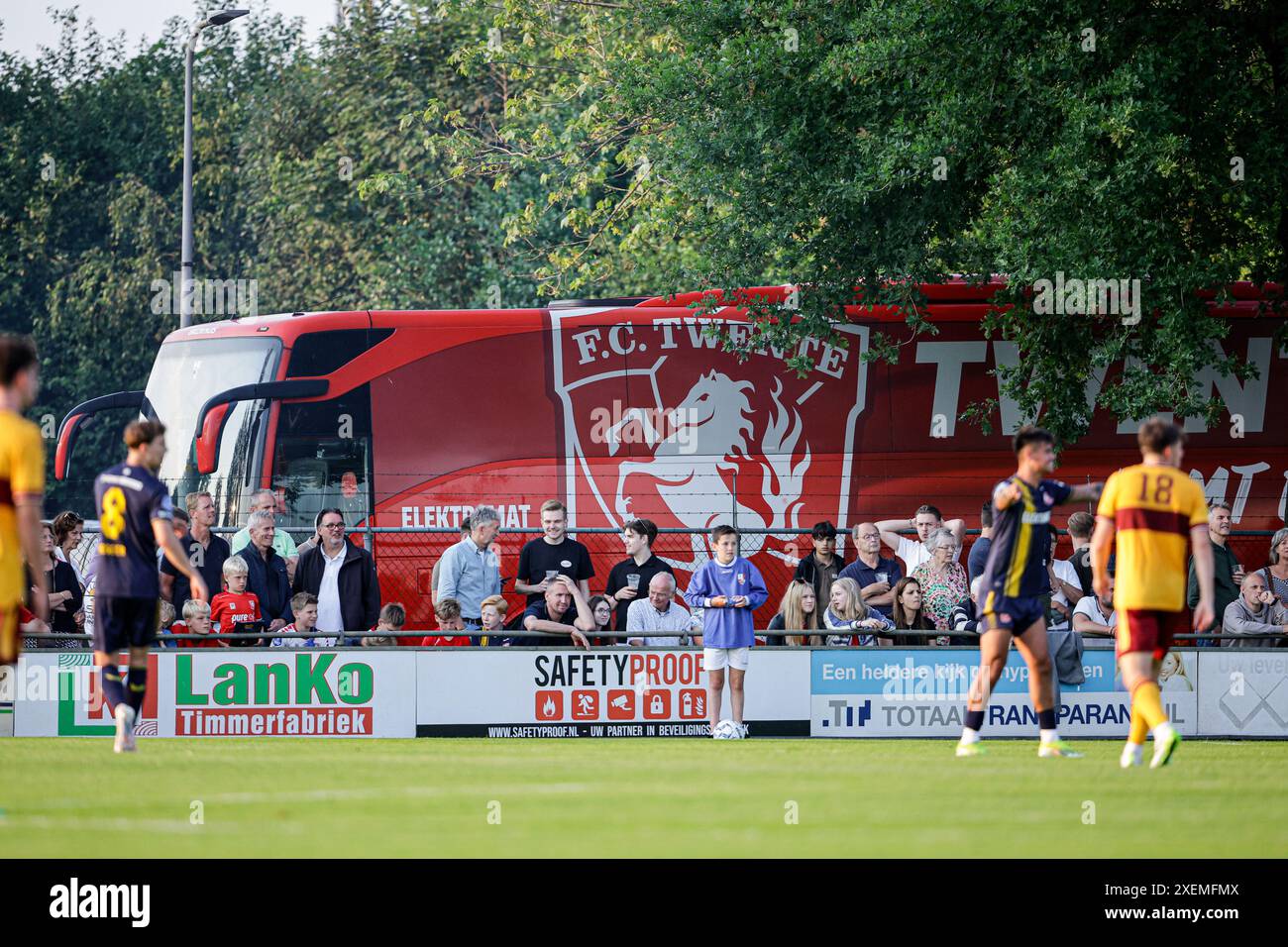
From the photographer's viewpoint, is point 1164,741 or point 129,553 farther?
point 129,553

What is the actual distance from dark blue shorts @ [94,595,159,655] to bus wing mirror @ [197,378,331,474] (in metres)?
9.06

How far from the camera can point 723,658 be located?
16.6 meters

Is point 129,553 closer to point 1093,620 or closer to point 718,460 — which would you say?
point 1093,620

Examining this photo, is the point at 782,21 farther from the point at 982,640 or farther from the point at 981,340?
the point at 982,640

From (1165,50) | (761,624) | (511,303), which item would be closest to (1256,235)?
(1165,50)

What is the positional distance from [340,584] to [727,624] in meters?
3.99

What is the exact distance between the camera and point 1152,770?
11766mm

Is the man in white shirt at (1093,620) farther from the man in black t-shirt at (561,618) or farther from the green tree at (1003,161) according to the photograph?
the man in black t-shirt at (561,618)

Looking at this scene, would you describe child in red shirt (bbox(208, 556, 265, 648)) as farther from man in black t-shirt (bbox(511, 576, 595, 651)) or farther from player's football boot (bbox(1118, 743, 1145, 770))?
player's football boot (bbox(1118, 743, 1145, 770))

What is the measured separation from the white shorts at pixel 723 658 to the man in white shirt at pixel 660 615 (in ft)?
3.71

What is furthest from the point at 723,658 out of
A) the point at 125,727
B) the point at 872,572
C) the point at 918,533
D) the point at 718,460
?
the point at 125,727

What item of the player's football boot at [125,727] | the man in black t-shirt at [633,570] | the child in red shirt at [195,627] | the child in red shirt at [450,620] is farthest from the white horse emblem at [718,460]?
the player's football boot at [125,727]

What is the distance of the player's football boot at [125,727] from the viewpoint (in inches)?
484

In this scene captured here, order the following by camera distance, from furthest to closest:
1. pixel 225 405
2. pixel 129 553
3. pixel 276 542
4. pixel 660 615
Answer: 1. pixel 225 405
2. pixel 276 542
3. pixel 660 615
4. pixel 129 553
